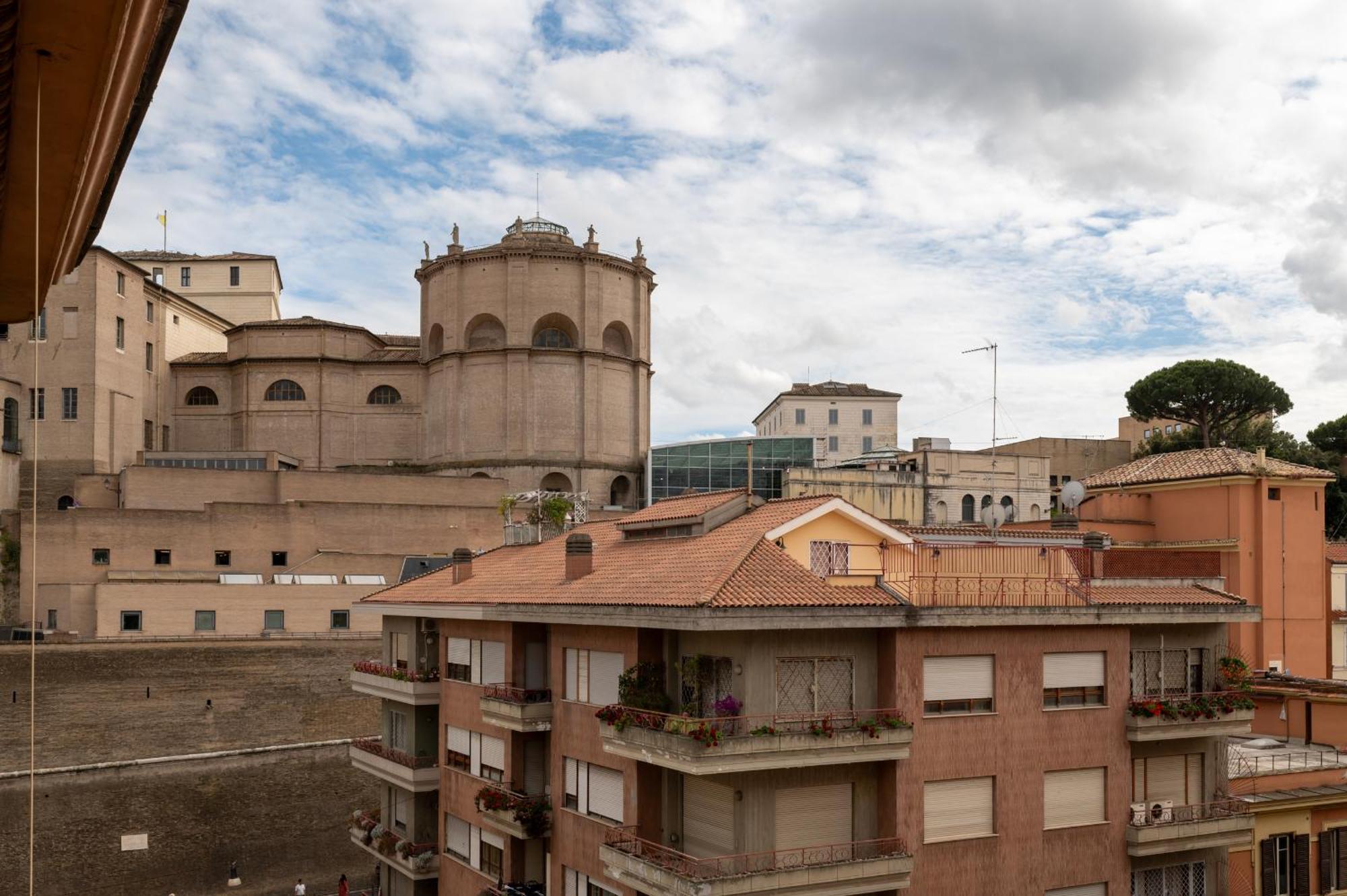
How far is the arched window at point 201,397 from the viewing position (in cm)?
7938

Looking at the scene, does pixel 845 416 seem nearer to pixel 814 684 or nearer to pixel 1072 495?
pixel 1072 495

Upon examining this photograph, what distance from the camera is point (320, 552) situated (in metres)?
60.4

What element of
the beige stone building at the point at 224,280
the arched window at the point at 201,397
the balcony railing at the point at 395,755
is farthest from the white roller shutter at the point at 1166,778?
the beige stone building at the point at 224,280

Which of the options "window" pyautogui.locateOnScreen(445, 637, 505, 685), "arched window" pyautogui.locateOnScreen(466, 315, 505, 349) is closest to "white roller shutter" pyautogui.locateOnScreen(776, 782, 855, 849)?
"window" pyautogui.locateOnScreen(445, 637, 505, 685)

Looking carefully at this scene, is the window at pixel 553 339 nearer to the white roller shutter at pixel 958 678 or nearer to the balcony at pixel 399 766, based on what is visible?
the balcony at pixel 399 766

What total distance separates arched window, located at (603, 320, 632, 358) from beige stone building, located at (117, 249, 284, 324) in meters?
29.0

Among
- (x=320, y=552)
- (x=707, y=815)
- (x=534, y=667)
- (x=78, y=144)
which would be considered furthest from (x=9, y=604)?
(x=78, y=144)

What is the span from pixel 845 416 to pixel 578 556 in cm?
7264

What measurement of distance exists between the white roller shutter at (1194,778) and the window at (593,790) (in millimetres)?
12077

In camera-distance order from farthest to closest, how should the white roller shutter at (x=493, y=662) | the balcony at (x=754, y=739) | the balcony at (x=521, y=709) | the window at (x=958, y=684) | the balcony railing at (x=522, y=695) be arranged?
the white roller shutter at (x=493, y=662) → the balcony railing at (x=522, y=695) → the balcony at (x=521, y=709) → the window at (x=958, y=684) → the balcony at (x=754, y=739)

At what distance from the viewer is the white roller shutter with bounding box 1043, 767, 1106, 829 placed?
23922 millimetres

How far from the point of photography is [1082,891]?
24.2 m

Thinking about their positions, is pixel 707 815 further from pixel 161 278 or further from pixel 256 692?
pixel 161 278

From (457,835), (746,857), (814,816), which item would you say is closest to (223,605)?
(457,835)
